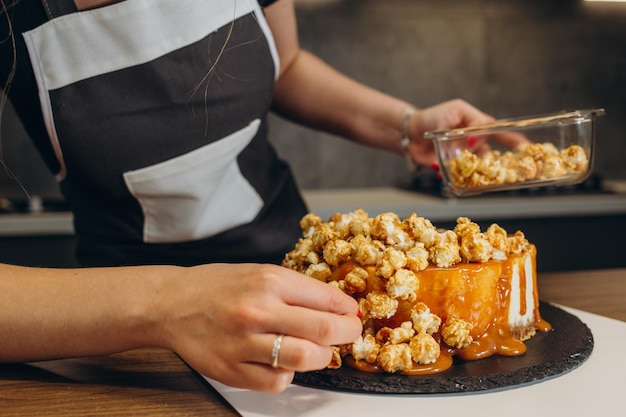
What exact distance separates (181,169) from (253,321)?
22.9 inches

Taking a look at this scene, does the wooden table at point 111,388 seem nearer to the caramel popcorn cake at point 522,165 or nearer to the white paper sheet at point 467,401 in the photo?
the white paper sheet at point 467,401

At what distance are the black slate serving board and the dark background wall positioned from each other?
2.01 metres

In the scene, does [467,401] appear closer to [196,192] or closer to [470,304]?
[470,304]

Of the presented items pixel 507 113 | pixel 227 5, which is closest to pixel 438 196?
pixel 507 113

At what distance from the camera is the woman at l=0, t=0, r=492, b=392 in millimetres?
660

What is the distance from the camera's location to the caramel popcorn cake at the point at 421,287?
2.47 feet

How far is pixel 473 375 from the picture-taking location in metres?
0.73

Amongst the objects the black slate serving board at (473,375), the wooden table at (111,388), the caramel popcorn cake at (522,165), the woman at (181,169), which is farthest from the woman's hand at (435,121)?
the wooden table at (111,388)

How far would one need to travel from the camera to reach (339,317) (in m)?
0.66

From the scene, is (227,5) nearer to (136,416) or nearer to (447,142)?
(447,142)

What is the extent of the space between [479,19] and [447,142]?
1.85 meters

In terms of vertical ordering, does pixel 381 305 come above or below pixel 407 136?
below

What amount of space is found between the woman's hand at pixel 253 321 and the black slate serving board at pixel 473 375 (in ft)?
0.22

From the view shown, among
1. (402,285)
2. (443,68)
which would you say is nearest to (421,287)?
(402,285)
